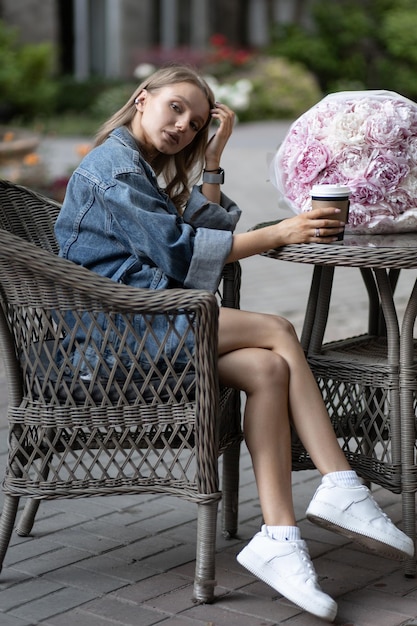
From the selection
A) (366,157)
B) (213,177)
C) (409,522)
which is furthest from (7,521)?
(366,157)

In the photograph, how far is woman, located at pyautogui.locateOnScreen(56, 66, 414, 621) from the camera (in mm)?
2543

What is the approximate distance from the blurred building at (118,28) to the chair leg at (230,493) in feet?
57.8

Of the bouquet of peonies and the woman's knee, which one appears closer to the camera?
the woman's knee

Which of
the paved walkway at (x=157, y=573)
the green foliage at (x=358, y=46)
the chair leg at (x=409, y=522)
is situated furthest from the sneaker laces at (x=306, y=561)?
the green foliage at (x=358, y=46)

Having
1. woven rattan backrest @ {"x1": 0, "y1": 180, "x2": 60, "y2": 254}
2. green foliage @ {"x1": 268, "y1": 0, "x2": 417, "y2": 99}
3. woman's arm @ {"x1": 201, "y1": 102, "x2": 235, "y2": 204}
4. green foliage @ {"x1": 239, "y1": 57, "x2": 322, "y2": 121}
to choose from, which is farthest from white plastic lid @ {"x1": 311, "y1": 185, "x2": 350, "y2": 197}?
green foliage @ {"x1": 268, "y1": 0, "x2": 417, "y2": 99}

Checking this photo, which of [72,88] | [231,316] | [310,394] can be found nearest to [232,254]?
[231,316]

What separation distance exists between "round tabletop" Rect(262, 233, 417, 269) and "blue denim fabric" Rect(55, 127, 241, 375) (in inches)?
7.6

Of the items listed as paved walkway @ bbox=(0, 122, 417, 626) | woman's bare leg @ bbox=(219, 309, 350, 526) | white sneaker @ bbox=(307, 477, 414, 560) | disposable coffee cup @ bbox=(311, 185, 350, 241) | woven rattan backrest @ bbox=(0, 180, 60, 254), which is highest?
disposable coffee cup @ bbox=(311, 185, 350, 241)

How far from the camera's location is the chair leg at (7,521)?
2.68 m

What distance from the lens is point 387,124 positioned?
2855 mm

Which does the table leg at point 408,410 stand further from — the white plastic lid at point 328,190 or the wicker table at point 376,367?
the white plastic lid at point 328,190

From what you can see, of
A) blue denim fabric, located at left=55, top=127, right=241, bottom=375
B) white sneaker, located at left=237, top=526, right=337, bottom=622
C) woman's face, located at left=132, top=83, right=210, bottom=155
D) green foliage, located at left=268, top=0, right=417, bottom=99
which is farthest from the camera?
green foliage, located at left=268, top=0, right=417, bottom=99

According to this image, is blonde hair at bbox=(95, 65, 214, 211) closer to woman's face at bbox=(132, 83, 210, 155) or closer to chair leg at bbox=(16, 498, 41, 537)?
woman's face at bbox=(132, 83, 210, 155)

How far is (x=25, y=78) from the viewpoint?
17938 mm
